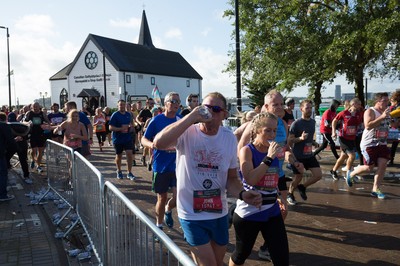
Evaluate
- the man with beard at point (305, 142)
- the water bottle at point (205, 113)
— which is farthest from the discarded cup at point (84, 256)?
the man with beard at point (305, 142)

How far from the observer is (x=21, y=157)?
31.7 ft

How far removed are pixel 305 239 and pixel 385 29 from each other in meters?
10.2

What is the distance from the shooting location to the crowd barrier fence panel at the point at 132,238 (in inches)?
82.4

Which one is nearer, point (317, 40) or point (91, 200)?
point (91, 200)

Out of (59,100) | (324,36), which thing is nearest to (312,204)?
(324,36)

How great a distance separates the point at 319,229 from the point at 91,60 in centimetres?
5267

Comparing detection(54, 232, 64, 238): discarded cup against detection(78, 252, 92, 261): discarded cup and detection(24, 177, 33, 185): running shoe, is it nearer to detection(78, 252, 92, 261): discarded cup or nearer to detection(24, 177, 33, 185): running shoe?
detection(78, 252, 92, 261): discarded cup

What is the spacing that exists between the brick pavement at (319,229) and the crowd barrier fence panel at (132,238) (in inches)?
65.1

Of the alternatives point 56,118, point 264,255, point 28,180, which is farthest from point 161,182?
point 56,118

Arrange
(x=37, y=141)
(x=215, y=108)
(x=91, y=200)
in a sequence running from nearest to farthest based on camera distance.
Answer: (x=215, y=108)
(x=91, y=200)
(x=37, y=141)

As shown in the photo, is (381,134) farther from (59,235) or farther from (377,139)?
(59,235)

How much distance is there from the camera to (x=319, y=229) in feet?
17.6

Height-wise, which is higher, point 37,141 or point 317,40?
point 317,40

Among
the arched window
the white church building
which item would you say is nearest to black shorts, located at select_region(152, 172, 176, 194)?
the white church building
